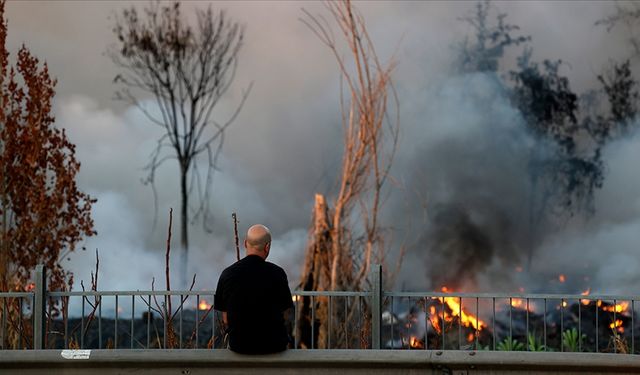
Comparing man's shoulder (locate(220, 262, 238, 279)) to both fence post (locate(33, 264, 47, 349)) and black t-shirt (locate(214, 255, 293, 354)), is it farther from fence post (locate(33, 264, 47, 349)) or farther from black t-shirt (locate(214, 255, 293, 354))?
fence post (locate(33, 264, 47, 349))

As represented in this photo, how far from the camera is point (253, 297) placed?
6.51m

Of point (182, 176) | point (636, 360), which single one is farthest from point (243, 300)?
point (182, 176)

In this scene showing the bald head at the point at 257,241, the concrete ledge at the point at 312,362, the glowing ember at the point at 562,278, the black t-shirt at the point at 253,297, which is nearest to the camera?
the concrete ledge at the point at 312,362

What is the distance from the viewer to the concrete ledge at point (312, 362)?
568 centimetres

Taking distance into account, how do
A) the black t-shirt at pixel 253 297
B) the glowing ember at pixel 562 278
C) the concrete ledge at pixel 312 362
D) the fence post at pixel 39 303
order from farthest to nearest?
the glowing ember at pixel 562 278 < the fence post at pixel 39 303 < the black t-shirt at pixel 253 297 < the concrete ledge at pixel 312 362

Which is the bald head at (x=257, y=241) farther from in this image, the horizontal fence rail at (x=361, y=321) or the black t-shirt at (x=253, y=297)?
the horizontal fence rail at (x=361, y=321)

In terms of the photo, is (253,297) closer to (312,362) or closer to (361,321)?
(312,362)

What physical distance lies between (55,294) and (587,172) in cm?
1479

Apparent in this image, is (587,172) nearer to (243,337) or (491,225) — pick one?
(491,225)

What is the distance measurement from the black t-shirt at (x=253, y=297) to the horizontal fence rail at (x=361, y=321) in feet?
9.91

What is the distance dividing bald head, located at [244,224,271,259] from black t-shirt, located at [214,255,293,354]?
0.14ft

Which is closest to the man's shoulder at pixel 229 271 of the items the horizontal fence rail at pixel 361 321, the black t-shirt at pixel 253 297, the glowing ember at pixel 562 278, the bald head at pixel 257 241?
the black t-shirt at pixel 253 297

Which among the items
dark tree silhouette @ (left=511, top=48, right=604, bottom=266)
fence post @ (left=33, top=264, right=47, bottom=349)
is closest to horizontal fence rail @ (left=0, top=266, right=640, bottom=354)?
fence post @ (left=33, top=264, right=47, bottom=349)

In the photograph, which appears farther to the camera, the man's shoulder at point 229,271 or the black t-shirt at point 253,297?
the man's shoulder at point 229,271
